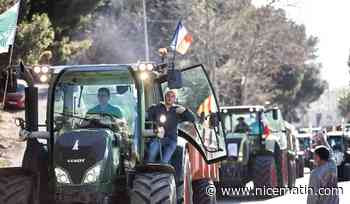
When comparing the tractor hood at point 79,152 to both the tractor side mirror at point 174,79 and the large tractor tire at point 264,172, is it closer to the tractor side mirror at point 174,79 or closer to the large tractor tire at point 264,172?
the tractor side mirror at point 174,79

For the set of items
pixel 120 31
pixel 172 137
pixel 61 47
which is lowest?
pixel 172 137

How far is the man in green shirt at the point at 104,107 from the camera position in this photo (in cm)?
1122

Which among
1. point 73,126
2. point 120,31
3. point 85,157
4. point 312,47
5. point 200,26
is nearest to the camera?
point 85,157

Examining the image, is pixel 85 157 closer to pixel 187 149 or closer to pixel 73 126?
pixel 73 126

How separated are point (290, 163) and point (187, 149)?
13584 millimetres

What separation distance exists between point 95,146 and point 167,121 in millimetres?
1657

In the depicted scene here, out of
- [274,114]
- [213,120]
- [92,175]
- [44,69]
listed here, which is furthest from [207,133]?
[274,114]

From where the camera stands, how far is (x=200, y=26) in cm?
4522

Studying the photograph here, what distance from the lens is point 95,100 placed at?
11453 mm

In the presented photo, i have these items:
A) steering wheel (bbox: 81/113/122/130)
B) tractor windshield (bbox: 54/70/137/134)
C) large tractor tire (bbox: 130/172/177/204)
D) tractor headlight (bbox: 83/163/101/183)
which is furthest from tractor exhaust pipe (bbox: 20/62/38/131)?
large tractor tire (bbox: 130/172/177/204)

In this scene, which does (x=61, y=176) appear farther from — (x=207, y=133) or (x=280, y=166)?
(x=280, y=166)

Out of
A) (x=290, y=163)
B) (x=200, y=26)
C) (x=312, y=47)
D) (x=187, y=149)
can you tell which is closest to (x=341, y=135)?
(x=290, y=163)

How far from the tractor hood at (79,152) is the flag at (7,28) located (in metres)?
4.50

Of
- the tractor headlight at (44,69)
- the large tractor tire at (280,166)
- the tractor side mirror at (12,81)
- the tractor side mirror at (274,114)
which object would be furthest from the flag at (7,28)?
the tractor side mirror at (274,114)
